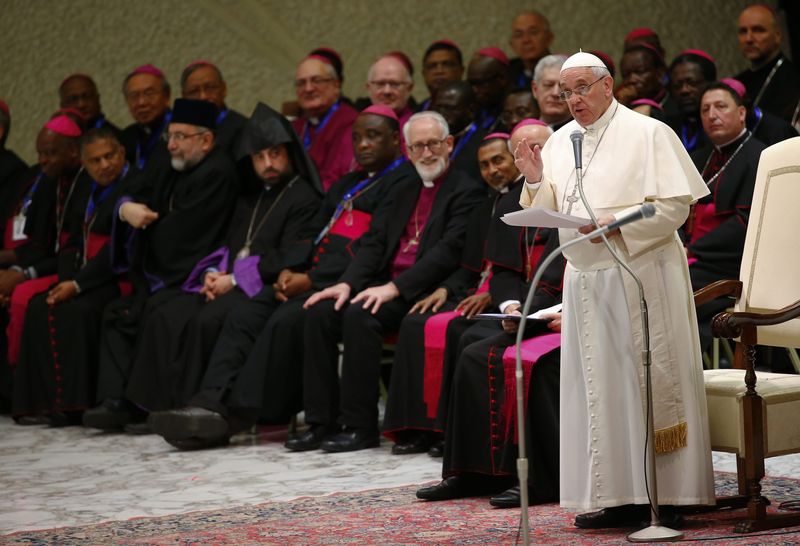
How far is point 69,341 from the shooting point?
313 inches

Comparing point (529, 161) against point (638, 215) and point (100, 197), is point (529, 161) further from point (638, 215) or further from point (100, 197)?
point (100, 197)

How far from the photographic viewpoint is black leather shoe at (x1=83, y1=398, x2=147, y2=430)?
7.54 metres

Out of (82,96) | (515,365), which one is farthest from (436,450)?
(82,96)

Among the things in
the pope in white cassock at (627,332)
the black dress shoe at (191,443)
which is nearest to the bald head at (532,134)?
the pope in white cassock at (627,332)

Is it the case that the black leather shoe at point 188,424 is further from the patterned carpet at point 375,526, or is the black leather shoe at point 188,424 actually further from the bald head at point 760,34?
the bald head at point 760,34

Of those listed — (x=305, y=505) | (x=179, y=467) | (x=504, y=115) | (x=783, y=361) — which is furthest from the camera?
(x=504, y=115)

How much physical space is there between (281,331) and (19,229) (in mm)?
2992

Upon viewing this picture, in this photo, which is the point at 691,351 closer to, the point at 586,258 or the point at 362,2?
the point at 586,258

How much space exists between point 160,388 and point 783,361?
11.2 ft

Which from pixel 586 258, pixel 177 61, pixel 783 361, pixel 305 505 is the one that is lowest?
pixel 305 505

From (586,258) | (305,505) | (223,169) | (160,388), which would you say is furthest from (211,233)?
(586,258)

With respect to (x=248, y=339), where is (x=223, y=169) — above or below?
above

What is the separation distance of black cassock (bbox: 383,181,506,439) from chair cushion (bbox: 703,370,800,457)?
1.50m

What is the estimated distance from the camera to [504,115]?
727cm
